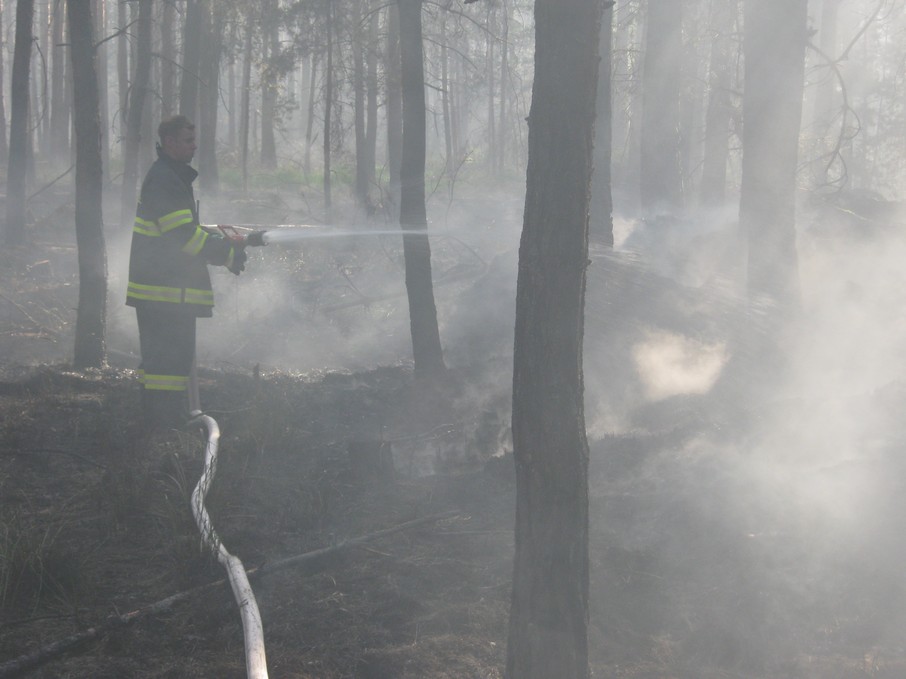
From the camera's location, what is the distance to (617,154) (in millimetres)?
33938

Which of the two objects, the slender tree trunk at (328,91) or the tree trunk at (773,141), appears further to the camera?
the slender tree trunk at (328,91)

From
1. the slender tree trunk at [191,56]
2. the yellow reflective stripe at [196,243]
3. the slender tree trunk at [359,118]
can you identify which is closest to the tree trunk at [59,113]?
the slender tree trunk at [191,56]

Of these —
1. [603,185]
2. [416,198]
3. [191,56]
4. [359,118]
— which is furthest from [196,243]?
[191,56]

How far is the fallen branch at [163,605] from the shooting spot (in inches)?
126

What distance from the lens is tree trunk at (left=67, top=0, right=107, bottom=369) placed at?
791 cm

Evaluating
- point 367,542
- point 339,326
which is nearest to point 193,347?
point 367,542

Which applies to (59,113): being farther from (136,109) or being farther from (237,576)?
(237,576)

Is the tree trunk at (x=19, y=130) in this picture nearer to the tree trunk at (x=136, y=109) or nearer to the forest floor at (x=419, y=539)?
the tree trunk at (x=136, y=109)

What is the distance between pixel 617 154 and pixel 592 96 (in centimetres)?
3179

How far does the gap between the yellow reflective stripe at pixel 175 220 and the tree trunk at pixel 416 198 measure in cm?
255

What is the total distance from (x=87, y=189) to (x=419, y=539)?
16.6 feet

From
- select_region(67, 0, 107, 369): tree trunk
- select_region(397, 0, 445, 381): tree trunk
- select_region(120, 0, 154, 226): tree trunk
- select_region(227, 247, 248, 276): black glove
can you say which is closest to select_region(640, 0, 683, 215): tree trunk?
select_region(120, 0, 154, 226): tree trunk

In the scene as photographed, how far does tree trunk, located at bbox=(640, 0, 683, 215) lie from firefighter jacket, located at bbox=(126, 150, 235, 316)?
1382 cm

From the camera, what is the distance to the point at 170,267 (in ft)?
20.2
